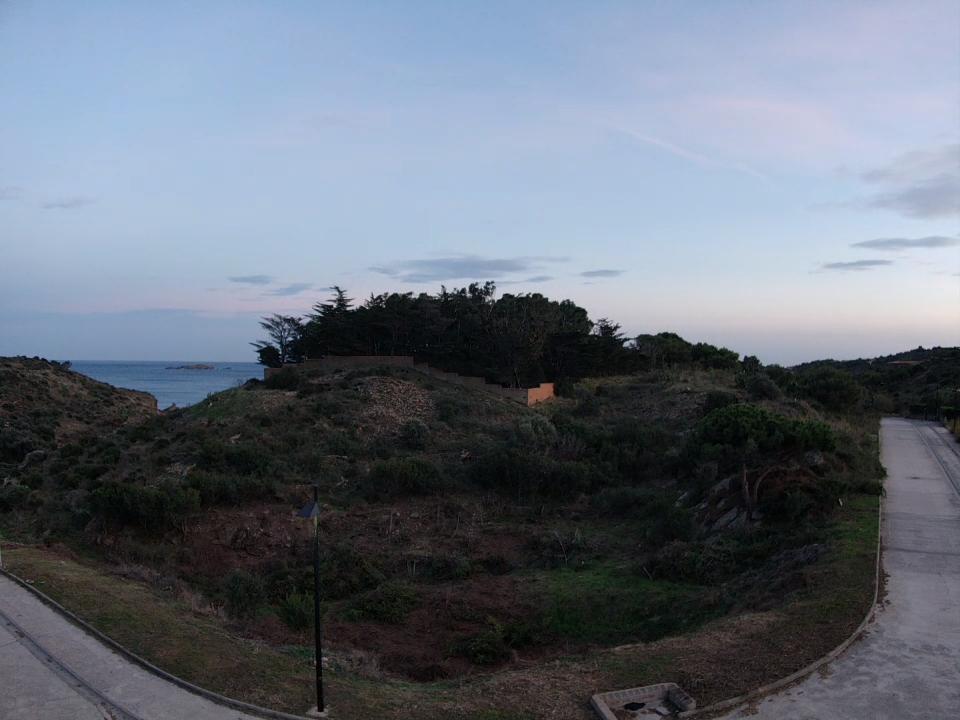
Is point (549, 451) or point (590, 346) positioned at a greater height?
point (590, 346)

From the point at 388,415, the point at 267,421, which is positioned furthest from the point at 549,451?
the point at 267,421

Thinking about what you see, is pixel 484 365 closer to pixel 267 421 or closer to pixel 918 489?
pixel 267 421

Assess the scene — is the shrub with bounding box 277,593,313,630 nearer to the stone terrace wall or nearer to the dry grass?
the dry grass

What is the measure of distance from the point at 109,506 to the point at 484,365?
26886 millimetres

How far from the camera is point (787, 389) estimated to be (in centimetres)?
3625

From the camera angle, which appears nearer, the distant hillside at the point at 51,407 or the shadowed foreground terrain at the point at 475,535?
the shadowed foreground terrain at the point at 475,535

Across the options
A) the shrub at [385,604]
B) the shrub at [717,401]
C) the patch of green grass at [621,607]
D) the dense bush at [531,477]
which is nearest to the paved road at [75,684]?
the shrub at [385,604]

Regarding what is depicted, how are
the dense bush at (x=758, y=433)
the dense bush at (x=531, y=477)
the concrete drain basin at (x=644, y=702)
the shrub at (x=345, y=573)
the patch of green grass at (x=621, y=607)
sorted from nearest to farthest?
the concrete drain basin at (x=644, y=702) → the patch of green grass at (x=621, y=607) → the shrub at (x=345, y=573) → the dense bush at (x=758, y=433) → the dense bush at (x=531, y=477)

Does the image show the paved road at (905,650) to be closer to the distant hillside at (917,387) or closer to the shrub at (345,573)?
the shrub at (345,573)

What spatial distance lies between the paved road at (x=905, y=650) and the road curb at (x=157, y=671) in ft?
15.9

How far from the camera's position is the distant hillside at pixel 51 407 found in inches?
1388

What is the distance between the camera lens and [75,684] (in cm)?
853

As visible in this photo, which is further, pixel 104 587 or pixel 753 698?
pixel 104 587

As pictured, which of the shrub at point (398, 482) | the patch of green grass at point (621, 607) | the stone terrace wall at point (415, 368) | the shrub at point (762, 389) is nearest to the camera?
the patch of green grass at point (621, 607)
